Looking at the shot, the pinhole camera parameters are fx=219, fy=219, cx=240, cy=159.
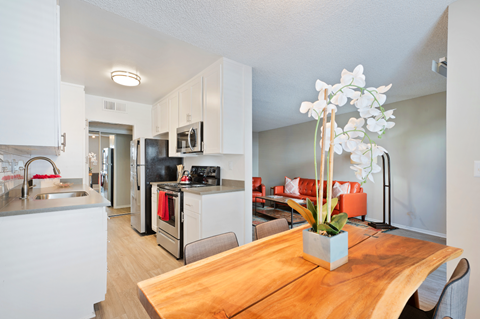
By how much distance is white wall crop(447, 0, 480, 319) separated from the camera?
1591 mm

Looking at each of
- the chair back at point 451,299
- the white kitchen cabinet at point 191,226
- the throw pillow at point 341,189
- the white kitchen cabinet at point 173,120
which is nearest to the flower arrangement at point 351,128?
the chair back at point 451,299

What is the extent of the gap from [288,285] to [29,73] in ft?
6.19

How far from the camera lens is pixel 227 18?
6.24 ft

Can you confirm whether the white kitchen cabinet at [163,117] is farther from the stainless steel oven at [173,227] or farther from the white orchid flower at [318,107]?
the white orchid flower at [318,107]

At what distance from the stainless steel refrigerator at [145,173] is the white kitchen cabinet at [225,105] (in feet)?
4.82

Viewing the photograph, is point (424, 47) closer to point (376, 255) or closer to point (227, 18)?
point (227, 18)

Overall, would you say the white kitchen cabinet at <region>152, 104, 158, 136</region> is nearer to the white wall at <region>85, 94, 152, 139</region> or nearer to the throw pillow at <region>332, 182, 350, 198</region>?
the white wall at <region>85, 94, 152, 139</region>

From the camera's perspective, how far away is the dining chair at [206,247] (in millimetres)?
1121

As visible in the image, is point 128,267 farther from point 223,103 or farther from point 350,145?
point 350,145

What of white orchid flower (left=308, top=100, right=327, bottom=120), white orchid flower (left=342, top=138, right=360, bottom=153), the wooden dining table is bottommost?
the wooden dining table

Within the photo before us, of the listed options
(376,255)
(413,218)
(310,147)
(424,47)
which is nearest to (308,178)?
(310,147)

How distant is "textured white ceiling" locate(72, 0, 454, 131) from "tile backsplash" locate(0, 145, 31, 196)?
149 cm

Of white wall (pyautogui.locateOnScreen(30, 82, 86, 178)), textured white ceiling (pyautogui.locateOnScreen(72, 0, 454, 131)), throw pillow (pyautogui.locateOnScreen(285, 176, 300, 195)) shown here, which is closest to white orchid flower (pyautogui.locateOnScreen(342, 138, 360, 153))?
textured white ceiling (pyautogui.locateOnScreen(72, 0, 454, 131))

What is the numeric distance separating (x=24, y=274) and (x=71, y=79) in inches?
115
